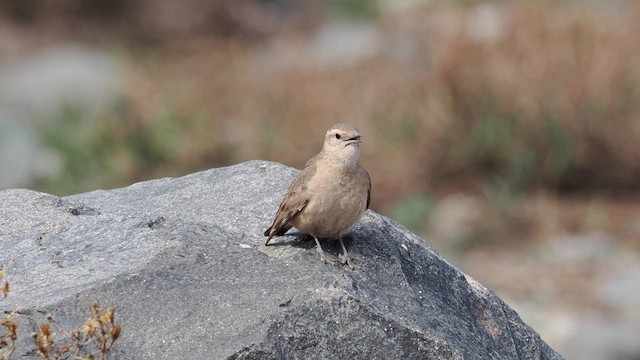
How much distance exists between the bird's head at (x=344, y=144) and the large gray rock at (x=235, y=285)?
1.03 feet

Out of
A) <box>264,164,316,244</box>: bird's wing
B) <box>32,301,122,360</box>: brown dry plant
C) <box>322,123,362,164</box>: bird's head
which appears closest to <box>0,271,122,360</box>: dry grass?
<box>32,301,122,360</box>: brown dry plant

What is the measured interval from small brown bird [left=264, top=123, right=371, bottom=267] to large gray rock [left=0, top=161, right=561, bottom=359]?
8 centimetres

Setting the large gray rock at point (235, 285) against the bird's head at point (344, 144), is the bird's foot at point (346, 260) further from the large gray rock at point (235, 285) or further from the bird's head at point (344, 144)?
the bird's head at point (344, 144)

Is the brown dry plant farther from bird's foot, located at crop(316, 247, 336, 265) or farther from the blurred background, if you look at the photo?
the blurred background

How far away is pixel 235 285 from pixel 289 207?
506 mm

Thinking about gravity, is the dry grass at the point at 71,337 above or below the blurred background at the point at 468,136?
above

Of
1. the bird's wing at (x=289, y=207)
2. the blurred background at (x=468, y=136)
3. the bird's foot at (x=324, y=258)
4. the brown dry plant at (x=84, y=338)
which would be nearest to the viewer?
the brown dry plant at (x=84, y=338)

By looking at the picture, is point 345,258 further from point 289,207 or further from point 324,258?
point 289,207

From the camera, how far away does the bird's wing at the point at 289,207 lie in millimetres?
4828

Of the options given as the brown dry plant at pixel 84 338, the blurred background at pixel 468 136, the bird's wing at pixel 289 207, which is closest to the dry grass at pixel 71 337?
the brown dry plant at pixel 84 338

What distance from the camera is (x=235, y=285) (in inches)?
176

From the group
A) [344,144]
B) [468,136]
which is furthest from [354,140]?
[468,136]

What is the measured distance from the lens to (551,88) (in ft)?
37.8

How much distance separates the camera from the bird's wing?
15.8 feet
